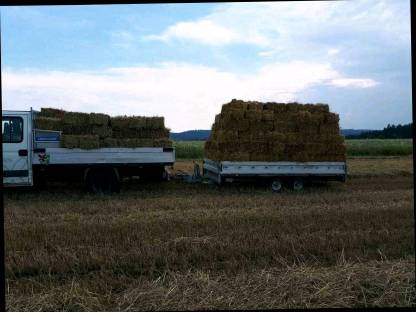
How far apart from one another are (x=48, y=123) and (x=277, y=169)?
6292 millimetres

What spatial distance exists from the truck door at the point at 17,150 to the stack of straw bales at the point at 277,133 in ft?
17.0

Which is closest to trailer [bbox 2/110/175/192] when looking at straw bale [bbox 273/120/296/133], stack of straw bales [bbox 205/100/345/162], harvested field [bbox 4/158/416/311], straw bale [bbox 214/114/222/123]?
harvested field [bbox 4/158/416/311]

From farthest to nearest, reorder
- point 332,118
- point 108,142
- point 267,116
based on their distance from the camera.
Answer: point 332,118, point 267,116, point 108,142

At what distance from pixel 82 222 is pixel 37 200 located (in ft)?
12.0

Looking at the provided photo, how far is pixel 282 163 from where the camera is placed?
14.5 metres

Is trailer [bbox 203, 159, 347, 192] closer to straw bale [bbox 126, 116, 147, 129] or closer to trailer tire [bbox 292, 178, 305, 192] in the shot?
trailer tire [bbox 292, 178, 305, 192]

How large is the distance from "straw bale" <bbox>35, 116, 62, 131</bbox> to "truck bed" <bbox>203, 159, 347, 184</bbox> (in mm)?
4468

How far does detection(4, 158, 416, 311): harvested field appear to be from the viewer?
5027mm

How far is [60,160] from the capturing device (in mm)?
13141

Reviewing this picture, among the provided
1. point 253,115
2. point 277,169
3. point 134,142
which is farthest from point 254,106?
point 134,142

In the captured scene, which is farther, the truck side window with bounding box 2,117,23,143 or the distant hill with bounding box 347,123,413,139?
the distant hill with bounding box 347,123,413,139

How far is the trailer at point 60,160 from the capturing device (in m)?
12.8

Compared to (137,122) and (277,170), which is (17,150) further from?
(277,170)

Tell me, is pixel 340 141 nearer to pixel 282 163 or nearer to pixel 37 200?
pixel 282 163
